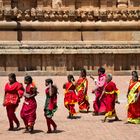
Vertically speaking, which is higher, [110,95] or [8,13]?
[8,13]

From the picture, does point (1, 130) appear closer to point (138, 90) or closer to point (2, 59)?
point (138, 90)

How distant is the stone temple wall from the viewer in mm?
21984

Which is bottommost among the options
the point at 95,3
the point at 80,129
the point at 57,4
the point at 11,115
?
the point at 80,129

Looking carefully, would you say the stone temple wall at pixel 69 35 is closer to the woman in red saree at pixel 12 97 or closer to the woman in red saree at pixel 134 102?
the woman in red saree at pixel 134 102

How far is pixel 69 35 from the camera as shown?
24078 mm

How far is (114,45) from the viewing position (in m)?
22.8

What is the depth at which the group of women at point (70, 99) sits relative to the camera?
33.1ft

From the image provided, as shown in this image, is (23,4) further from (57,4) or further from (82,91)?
(82,91)

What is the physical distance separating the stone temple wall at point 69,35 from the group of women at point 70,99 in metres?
8.96

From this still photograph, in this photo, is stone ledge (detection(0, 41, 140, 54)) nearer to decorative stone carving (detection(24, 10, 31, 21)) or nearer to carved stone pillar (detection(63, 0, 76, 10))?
decorative stone carving (detection(24, 10, 31, 21))

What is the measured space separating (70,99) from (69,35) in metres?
12.1

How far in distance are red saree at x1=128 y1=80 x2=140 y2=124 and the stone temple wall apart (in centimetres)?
1074

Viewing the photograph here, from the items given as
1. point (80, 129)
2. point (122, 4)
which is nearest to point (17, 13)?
point (122, 4)

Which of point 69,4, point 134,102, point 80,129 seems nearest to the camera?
point 80,129
